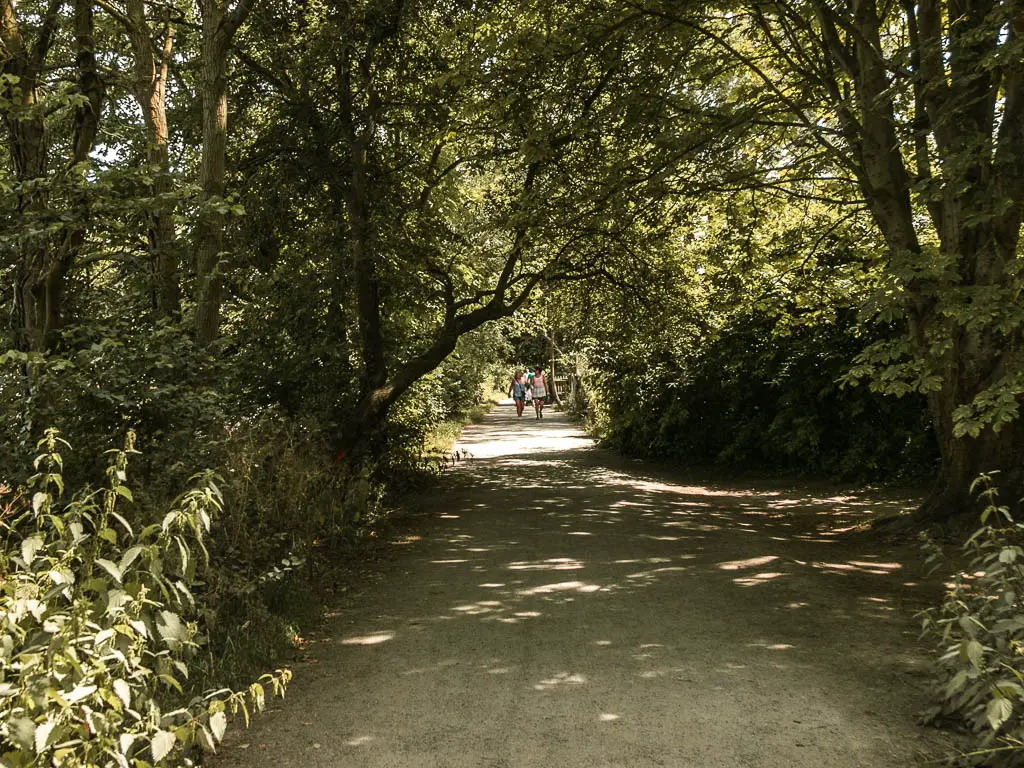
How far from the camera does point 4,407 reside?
578 cm

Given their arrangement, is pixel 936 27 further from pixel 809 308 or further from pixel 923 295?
pixel 809 308

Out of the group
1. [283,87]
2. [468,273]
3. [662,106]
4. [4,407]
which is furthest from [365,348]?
[4,407]

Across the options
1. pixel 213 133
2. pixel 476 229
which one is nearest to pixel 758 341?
pixel 476 229

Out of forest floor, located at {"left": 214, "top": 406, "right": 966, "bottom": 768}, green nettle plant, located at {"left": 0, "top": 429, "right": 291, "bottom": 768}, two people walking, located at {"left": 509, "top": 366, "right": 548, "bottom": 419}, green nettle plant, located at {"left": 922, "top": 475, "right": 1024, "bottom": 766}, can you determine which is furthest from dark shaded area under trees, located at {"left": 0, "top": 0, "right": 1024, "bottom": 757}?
two people walking, located at {"left": 509, "top": 366, "right": 548, "bottom": 419}

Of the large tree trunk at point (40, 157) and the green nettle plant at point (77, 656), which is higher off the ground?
the large tree trunk at point (40, 157)

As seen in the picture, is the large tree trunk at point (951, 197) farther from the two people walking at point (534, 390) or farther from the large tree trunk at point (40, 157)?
the two people walking at point (534, 390)

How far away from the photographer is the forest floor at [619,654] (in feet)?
13.0

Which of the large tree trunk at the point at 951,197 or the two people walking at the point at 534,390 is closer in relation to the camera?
the large tree trunk at the point at 951,197

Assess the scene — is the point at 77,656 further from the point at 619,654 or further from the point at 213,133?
the point at 213,133

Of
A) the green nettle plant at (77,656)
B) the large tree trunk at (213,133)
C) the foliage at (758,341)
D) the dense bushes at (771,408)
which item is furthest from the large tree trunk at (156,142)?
the dense bushes at (771,408)

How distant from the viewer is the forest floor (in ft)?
13.0

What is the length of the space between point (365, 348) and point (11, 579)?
9.04 meters

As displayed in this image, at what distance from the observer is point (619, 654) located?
5.27 m

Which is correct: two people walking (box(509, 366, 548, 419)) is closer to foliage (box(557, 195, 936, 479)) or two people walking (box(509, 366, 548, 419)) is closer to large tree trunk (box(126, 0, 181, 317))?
foliage (box(557, 195, 936, 479))
